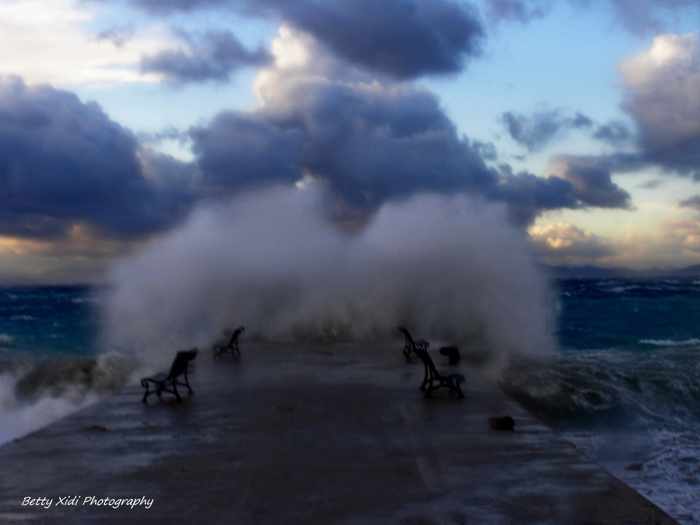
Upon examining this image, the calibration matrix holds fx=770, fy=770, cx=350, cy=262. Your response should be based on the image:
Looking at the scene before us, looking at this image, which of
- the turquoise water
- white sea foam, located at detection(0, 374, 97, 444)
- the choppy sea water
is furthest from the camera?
the turquoise water

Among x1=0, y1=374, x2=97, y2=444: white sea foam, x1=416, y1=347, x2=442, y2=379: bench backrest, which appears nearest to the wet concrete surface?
x1=416, y1=347, x2=442, y2=379: bench backrest

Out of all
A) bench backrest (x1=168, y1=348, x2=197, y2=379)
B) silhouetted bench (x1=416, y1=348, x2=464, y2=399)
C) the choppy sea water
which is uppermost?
bench backrest (x1=168, y1=348, x2=197, y2=379)

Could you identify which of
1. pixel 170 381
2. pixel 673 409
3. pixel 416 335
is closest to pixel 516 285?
pixel 416 335

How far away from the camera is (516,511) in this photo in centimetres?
550

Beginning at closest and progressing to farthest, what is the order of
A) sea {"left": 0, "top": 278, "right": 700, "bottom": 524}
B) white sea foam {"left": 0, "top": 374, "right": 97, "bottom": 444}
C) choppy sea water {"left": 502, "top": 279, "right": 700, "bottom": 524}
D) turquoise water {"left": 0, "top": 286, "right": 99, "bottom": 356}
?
choppy sea water {"left": 502, "top": 279, "right": 700, "bottom": 524} < sea {"left": 0, "top": 278, "right": 700, "bottom": 524} < white sea foam {"left": 0, "top": 374, "right": 97, "bottom": 444} < turquoise water {"left": 0, "top": 286, "right": 99, "bottom": 356}

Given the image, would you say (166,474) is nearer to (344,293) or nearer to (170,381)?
(170,381)

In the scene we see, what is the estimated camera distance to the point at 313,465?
693 cm

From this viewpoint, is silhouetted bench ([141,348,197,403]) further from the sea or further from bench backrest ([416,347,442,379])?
bench backrest ([416,347,442,379])

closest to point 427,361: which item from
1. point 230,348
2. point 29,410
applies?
point 29,410

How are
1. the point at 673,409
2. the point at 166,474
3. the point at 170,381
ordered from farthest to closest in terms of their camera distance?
the point at 673,409
the point at 170,381
the point at 166,474

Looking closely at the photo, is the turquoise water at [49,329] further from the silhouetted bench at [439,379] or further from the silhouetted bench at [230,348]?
the silhouetted bench at [439,379]

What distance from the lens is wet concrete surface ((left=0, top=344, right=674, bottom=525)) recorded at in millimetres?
5512

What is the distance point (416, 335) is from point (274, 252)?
24.9ft

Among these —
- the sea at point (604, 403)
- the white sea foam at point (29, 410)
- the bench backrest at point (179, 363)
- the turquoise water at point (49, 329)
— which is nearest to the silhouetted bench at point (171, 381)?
the bench backrest at point (179, 363)
